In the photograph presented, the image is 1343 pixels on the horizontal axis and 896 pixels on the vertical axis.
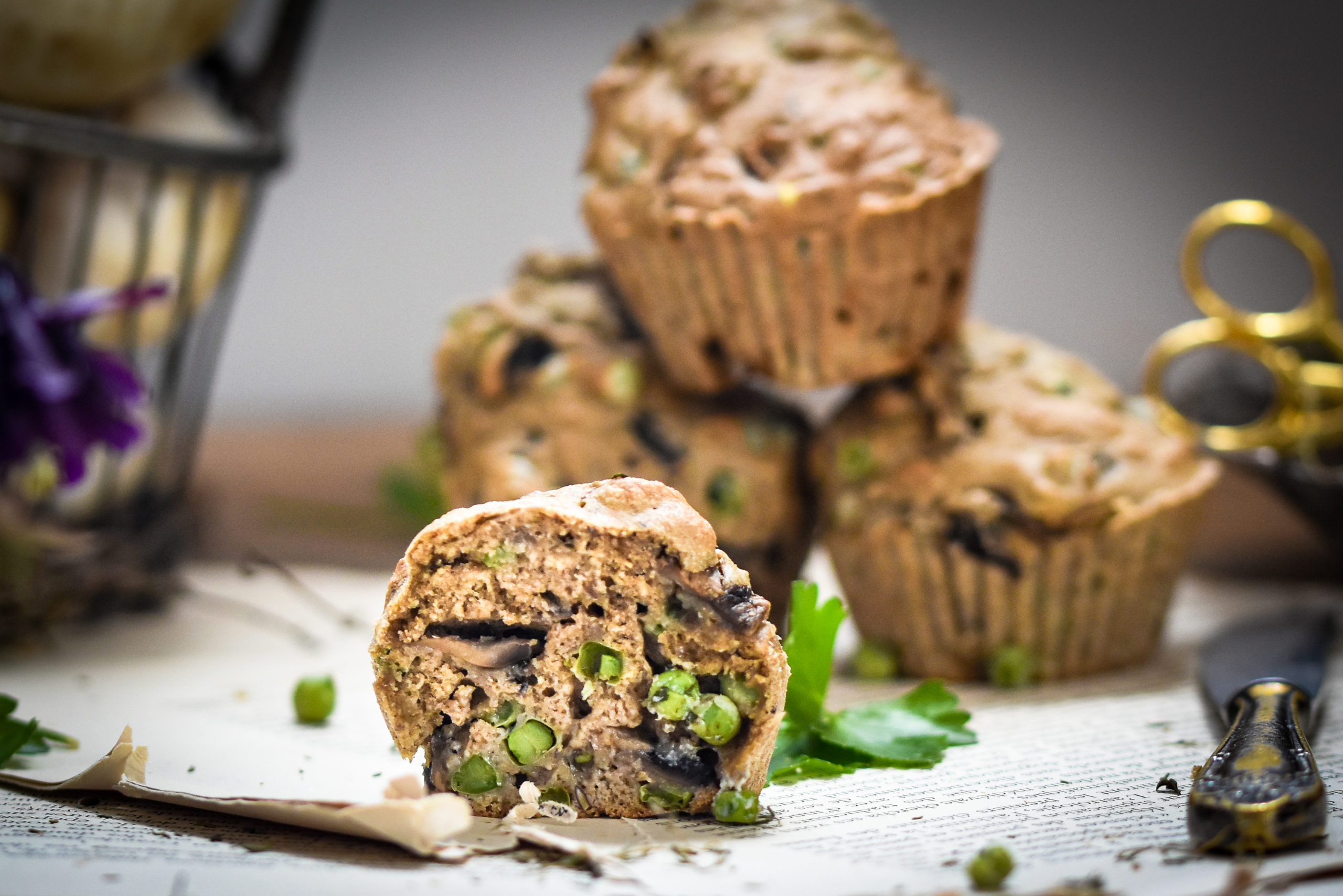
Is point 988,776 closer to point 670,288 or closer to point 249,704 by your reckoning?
point 670,288

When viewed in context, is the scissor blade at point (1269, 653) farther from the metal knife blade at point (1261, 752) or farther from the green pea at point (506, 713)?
the green pea at point (506, 713)

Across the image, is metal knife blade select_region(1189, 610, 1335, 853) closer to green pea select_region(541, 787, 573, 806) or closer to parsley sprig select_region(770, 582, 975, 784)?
parsley sprig select_region(770, 582, 975, 784)

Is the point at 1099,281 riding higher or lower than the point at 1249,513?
higher

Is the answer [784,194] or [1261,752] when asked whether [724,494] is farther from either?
[1261,752]

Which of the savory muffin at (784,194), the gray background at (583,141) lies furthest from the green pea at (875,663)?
the gray background at (583,141)

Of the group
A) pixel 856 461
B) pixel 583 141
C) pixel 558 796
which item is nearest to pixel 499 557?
pixel 558 796

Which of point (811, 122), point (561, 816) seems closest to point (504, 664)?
point (561, 816)
